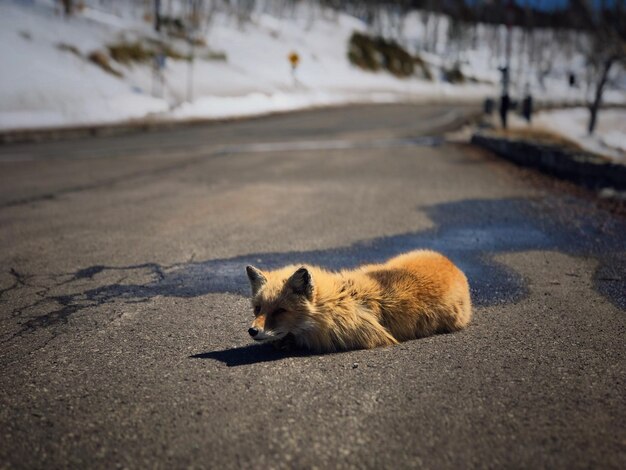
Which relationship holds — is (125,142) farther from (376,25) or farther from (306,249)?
(376,25)

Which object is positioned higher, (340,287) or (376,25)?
(376,25)

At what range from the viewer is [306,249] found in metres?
6.48

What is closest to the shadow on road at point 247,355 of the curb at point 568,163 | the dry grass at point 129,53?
the curb at point 568,163

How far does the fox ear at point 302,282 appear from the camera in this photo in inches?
148

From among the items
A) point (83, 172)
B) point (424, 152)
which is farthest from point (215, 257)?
point (424, 152)

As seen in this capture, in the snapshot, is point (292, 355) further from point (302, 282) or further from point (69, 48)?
point (69, 48)

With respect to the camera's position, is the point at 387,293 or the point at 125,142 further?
the point at 125,142

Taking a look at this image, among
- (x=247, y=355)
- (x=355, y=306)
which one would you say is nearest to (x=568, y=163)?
(x=355, y=306)

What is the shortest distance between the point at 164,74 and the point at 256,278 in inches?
1652

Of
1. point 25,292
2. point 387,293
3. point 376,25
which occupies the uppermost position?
point 376,25

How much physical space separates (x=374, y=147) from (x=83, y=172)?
311 inches

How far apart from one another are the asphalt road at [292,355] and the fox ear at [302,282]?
1.30 feet

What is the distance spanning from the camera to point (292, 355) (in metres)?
3.81

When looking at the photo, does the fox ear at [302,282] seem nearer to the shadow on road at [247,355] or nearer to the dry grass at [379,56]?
the shadow on road at [247,355]
